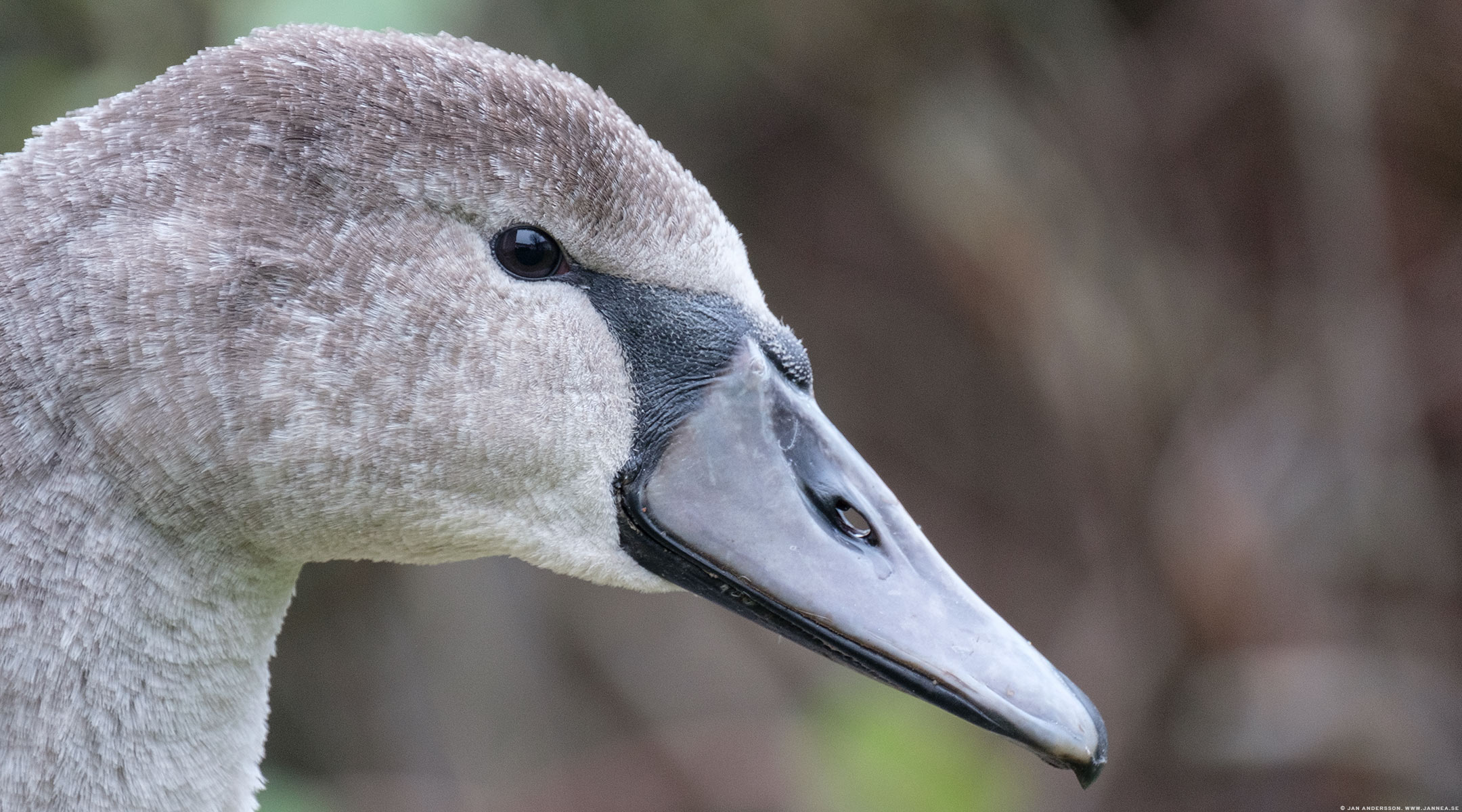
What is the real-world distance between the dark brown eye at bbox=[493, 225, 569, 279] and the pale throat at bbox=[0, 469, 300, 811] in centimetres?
42

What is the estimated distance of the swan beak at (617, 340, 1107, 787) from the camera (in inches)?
51.9

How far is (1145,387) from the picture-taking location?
12.6 ft

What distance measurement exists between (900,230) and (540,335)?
13.0 ft

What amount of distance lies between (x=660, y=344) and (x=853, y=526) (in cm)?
31

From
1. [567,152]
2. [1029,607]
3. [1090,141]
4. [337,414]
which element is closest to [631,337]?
[567,152]

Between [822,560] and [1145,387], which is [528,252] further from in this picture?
[1145,387]

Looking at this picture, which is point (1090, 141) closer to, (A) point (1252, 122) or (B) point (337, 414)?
(A) point (1252, 122)

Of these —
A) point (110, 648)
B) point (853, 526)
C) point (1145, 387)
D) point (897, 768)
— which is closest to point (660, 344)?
point (853, 526)

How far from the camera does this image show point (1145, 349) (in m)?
3.84

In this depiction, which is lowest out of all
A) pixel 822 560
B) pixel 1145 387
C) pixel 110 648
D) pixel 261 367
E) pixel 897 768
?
pixel 110 648

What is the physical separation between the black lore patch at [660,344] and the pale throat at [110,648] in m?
0.44

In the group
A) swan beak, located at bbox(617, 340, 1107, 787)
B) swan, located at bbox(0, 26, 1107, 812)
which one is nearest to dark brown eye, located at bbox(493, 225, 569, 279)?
swan, located at bbox(0, 26, 1107, 812)

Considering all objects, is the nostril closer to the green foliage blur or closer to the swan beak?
the swan beak

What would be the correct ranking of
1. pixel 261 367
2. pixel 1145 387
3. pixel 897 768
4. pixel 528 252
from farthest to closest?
pixel 1145 387 → pixel 897 768 → pixel 528 252 → pixel 261 367
